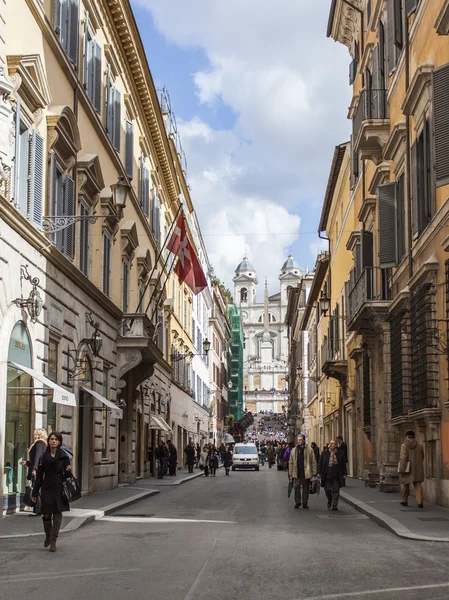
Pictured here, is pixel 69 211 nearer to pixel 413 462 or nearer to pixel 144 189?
pixel 413 462

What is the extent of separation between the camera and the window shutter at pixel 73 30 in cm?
2306

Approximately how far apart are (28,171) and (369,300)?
12.0 meters

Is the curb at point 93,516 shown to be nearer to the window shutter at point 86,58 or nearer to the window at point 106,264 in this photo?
the window at point 106,264

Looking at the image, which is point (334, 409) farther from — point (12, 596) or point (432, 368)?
point (12, 596)

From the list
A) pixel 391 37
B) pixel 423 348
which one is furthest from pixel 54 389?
pixel 391 37

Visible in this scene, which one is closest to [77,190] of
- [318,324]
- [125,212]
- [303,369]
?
[125,212]

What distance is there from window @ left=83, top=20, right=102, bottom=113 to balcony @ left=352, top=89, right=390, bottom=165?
7.40 meters

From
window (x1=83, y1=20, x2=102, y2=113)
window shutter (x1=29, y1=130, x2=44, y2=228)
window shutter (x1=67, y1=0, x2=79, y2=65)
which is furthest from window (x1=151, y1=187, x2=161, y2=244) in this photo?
window shutter (x1=29, y1=130, x2=44, y2=228)

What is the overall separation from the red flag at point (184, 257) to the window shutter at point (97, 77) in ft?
16.9

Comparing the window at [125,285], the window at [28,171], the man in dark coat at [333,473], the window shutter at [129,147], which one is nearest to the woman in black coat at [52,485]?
the window at [28,171]

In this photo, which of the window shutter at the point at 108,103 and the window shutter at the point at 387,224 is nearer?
the window shutter at the point at 387,224

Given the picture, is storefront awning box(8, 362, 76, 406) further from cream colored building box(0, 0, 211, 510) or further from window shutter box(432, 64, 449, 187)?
window shutter box(432, 64, 449, 187)

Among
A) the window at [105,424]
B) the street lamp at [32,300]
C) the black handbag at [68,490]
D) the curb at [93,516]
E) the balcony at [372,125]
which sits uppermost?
the balcony at [372,125]

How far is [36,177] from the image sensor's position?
19.6 meters
